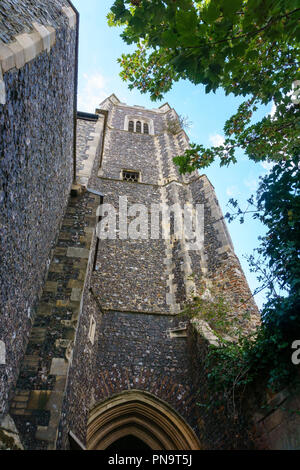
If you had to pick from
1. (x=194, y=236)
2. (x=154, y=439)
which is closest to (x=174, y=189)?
(x=194, y=236)

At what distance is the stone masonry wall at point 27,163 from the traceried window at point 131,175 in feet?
26.6

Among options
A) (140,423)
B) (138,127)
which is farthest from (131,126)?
(140,423)

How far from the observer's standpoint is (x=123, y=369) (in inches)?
269

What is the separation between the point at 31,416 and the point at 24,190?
2776 millimetres

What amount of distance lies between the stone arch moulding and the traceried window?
9142 mm

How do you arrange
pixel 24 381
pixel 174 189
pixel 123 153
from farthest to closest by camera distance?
pixel 123 153, pixel 174 189, pixel 24 381

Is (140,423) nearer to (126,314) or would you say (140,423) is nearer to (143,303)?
(126,314)

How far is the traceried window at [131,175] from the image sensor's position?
1349 centimetres

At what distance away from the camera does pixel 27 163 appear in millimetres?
3461

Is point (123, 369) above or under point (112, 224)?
under

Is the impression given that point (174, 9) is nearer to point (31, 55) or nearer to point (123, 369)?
point (31, 55)

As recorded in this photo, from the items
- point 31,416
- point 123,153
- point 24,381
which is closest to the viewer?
point 31,416

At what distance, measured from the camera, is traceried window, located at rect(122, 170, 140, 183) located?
13.5 meters

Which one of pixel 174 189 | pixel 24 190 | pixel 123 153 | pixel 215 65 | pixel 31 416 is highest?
pixel 123 153
